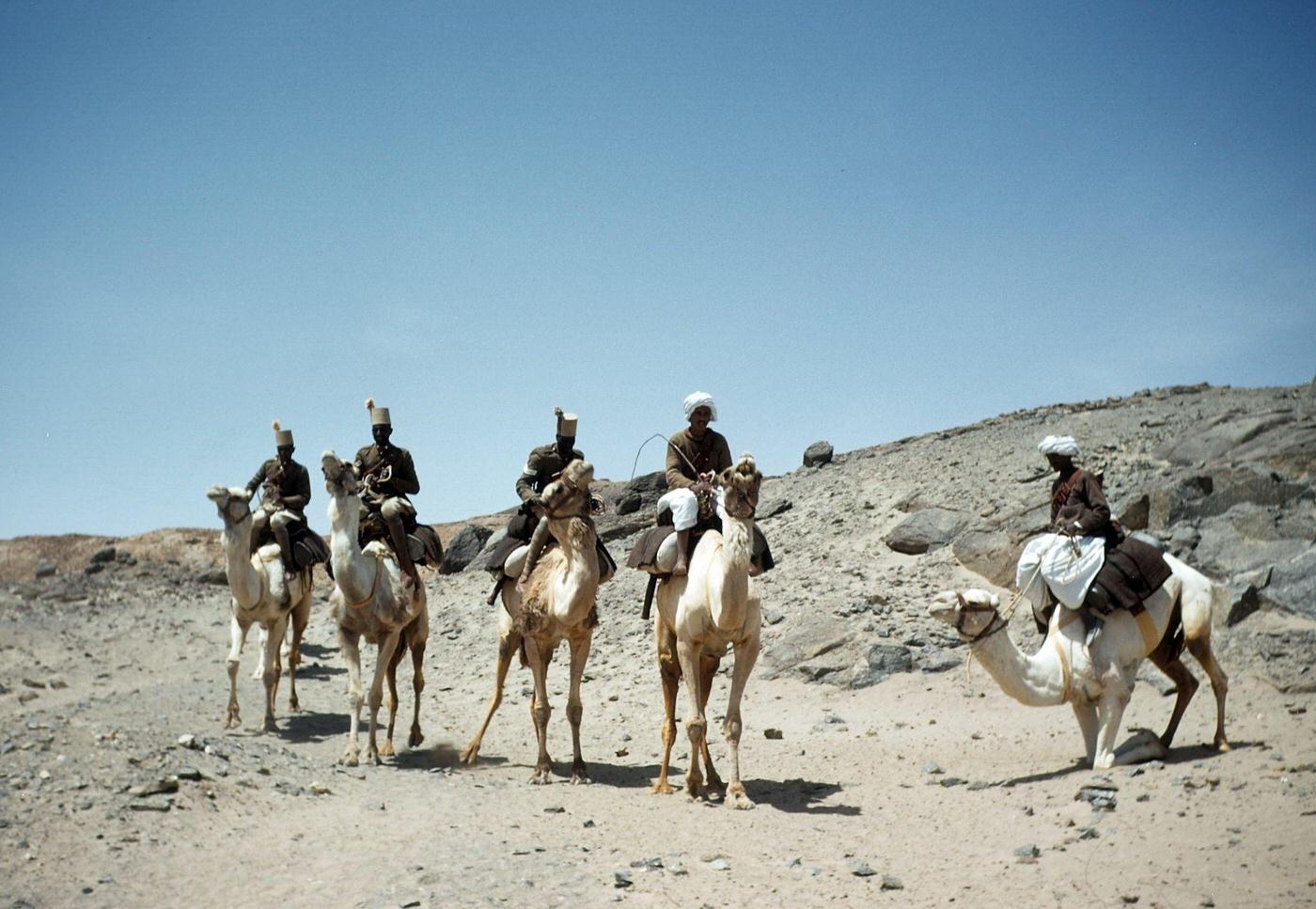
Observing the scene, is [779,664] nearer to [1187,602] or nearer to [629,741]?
[629,741]

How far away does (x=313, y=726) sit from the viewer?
46.9 feet

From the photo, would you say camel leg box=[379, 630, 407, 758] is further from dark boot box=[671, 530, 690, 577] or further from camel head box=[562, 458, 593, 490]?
dark boot box=[671, 530, 690, 577]

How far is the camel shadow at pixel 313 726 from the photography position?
1357 centimetres

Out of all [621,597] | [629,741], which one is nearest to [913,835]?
[629,741]

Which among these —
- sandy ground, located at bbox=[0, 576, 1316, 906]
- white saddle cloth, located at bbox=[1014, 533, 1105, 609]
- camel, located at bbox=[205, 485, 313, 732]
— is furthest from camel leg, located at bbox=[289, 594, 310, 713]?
white saddle cloth, located at bbox=[1014, 533, 1105, 609]

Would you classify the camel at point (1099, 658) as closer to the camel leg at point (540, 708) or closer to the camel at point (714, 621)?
the camel at point (714, 621)

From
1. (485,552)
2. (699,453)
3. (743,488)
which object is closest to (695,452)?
(699,453)

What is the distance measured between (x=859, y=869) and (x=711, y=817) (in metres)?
1.77

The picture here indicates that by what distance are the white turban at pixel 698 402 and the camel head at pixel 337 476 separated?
135 inches

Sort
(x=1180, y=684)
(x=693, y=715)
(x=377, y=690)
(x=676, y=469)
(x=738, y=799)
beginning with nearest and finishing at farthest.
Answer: (x=738, y=799) < (x=693, y=715) < (x=1180, y=684) < (x=676, y=469) < (x=377, y=690)

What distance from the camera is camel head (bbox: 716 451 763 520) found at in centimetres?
920

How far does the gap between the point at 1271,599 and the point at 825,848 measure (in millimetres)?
7429

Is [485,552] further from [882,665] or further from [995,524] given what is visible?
[882,665]

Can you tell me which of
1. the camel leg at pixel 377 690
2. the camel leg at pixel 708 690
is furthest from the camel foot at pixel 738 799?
the camel leg at pixel 377 690
